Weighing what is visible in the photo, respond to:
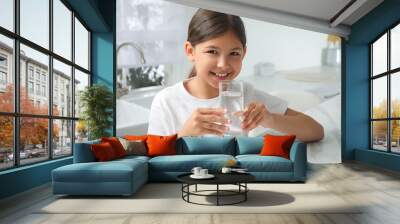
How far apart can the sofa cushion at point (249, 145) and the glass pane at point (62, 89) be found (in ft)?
9.20

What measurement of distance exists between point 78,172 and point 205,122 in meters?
2.95

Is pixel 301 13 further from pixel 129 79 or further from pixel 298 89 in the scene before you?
pixel 129 79

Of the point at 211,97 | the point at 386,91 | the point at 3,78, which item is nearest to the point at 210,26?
the point at 211,97

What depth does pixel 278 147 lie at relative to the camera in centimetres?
577

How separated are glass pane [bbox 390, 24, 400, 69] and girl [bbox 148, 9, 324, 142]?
5.89 feet

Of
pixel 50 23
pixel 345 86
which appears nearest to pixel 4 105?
pixel 50 23

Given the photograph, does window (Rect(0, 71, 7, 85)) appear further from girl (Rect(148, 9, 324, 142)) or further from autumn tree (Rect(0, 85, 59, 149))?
girl (Rect(148, 9, 324, 142))

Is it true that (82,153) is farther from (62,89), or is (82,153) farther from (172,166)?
(62,89)

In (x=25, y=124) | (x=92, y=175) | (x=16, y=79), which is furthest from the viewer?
(x=25, y=124)

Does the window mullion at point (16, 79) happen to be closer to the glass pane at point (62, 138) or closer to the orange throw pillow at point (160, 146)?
the glass pane at point (62, 138)

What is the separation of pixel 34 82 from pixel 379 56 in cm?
631

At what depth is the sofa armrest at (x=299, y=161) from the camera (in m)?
5.38

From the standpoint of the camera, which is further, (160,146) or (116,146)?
(160,146)

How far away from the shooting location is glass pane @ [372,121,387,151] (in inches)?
296
